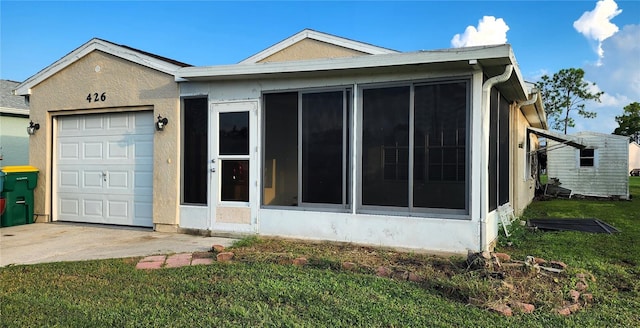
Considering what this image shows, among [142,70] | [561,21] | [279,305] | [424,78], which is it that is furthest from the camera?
[561,21]

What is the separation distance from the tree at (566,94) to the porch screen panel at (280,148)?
36.1 metres

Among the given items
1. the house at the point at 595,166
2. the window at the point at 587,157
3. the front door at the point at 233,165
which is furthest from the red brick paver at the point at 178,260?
the window at the point at 587,157

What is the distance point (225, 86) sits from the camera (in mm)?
6727

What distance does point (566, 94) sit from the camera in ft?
122

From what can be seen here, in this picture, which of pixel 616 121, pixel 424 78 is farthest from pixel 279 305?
pixel 616 121

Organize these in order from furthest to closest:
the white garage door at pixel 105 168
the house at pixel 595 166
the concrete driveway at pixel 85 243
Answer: the house at pixel 595 166, the white garage door at pixel 105 168, the concrete driveway at pixel 85 243

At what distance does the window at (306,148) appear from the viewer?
6020 millimetres

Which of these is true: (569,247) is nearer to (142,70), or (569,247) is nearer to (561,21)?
(142,70)

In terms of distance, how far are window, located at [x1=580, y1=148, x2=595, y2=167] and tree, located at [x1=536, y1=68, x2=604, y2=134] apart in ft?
70.8

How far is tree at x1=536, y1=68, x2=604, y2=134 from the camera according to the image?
36.2 metres

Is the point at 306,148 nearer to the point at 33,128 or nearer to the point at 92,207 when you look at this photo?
the point at 92,207

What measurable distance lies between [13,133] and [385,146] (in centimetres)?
1067

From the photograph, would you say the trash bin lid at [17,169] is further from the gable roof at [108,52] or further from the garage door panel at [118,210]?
the garage door panel at [118,210]

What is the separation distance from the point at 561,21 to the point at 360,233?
10717 mm
